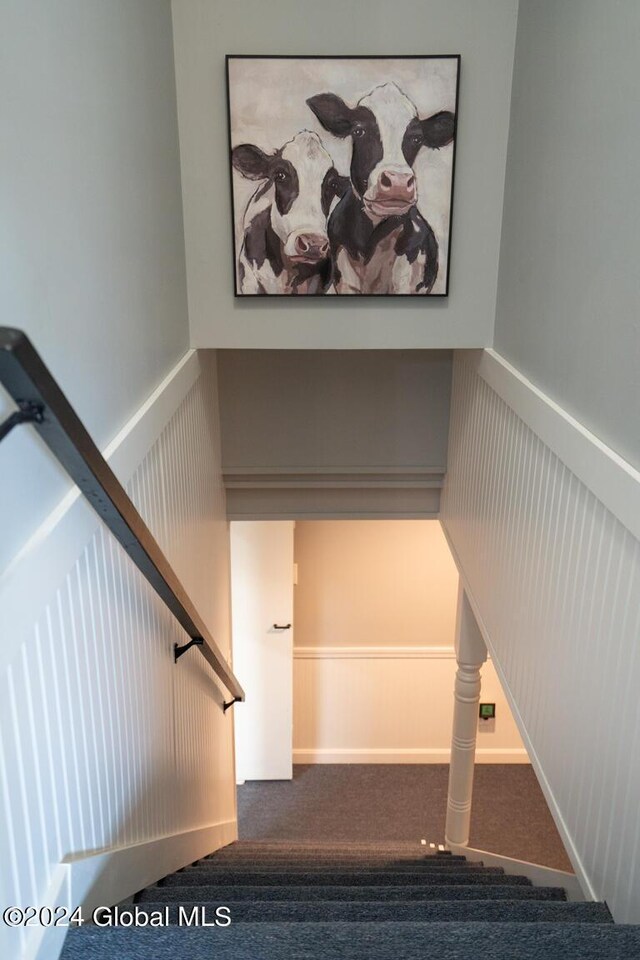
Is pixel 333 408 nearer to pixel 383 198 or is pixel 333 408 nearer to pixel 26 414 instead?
pixel 383 198

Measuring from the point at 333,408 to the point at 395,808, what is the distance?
316 centimetres

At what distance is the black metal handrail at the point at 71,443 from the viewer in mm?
869

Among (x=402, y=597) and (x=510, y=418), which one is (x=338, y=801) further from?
(x=510, y=418)

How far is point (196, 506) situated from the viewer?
3.09 m

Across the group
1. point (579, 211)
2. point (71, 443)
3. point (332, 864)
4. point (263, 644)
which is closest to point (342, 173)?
point (579, 211)

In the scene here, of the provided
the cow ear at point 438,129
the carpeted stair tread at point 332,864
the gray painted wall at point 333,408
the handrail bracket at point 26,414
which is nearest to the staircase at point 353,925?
the carpeted stair tread at point 332,864

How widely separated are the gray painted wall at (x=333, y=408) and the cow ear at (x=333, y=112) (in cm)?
125

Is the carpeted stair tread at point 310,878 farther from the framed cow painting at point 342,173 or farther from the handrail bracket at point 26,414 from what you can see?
the framed cow painting at point 342,173

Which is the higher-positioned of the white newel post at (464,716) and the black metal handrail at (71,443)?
the black metal handrail at (71,443)

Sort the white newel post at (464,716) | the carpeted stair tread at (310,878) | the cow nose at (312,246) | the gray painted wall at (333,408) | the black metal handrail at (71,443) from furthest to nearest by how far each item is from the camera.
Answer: the white newel post at (464,716) → the gray painted wall at (333,408) → the cow nose at (312,246) → the carpeted stair tread at (310,878) → the black metal handrail at (71,443)

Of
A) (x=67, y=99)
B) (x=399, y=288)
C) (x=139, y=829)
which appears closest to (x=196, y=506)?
(x=399, y=288)

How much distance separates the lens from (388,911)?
1563 millimetres

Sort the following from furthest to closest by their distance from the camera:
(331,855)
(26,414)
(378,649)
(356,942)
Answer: (378,649) < (331,855) < (356,942) < (26,414)

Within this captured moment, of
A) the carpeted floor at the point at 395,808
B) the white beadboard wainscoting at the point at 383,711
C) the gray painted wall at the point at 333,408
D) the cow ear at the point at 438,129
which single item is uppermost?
the cow ear at the point at 438,129
